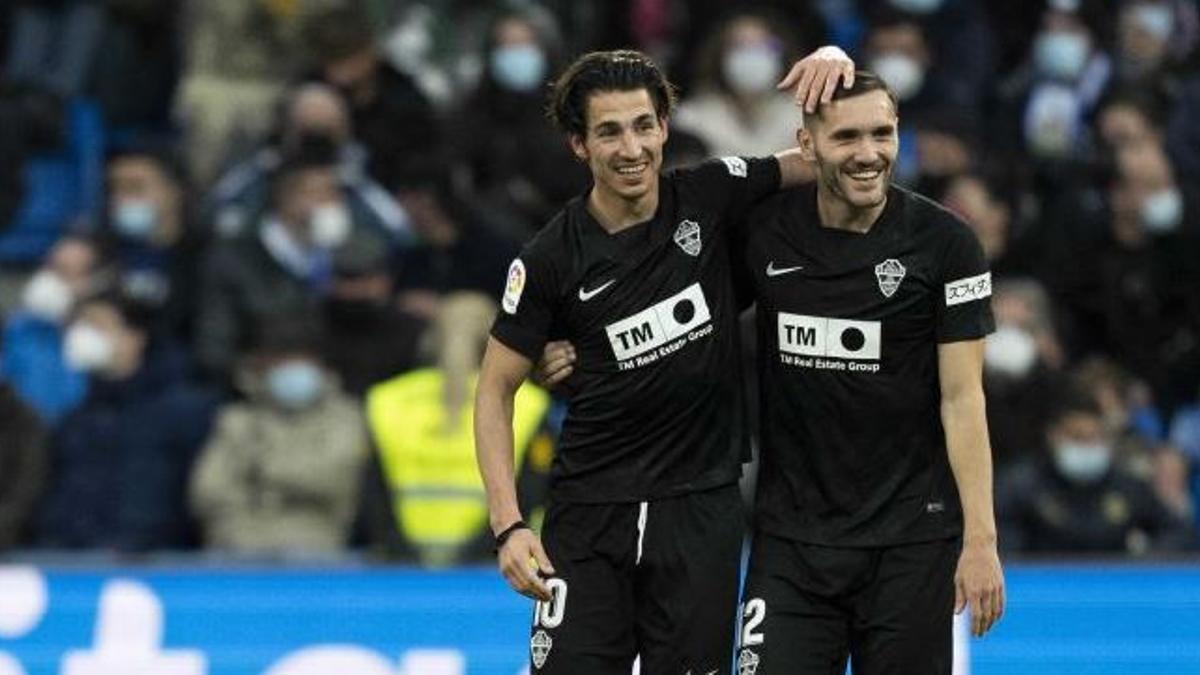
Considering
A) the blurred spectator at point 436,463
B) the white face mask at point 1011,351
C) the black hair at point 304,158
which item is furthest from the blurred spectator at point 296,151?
the white face mask at point 1011,351

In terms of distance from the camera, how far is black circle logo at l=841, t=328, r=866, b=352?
7980mm

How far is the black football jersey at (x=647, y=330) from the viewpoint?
806 cm

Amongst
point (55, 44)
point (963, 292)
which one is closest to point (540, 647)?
point (963, 292)

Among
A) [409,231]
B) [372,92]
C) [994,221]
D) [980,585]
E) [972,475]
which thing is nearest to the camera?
[980,585]

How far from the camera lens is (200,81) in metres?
14.5

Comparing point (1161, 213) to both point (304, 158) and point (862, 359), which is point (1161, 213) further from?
point (862, 359)

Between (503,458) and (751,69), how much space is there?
220 inches

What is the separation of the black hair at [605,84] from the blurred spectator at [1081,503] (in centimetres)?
394

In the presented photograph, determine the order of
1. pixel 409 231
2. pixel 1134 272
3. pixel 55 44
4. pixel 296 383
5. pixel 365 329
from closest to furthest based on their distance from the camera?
1. pixel 296 383
2. pixel 365 329
3. pixel 409 231
4. pixel 1134 272
5. pixel 55 44

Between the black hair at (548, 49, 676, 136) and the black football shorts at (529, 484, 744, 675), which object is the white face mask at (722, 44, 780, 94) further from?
the black football shorts at (529, 484, 744, 675)

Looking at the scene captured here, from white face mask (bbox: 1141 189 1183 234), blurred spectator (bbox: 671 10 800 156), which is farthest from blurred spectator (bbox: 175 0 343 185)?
white face mask (bbox: 1141 189 1183 234)

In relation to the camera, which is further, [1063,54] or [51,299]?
[1063,54]

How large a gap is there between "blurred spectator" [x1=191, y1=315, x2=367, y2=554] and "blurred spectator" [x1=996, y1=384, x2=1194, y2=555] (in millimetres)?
2404

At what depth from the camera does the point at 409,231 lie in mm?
13180
